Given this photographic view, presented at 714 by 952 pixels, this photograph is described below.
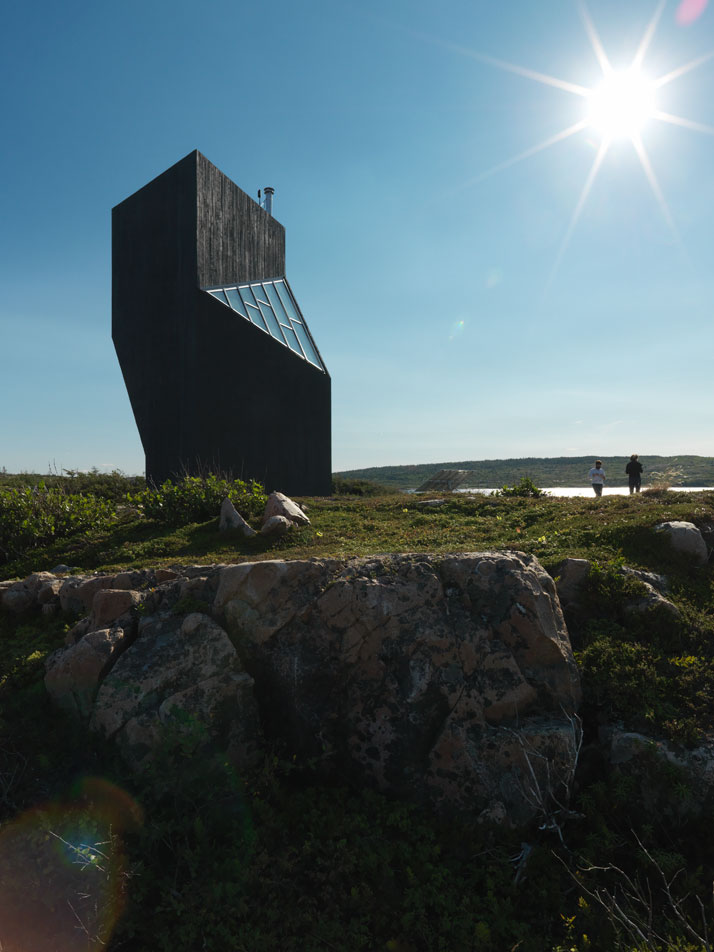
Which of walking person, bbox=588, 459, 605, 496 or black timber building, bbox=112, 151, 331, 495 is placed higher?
black timber building, bbox=112, 151, 331, 495

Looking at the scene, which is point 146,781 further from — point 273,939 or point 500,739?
point 500,739

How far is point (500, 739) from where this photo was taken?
412cm

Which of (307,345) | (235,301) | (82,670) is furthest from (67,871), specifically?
(307,345)

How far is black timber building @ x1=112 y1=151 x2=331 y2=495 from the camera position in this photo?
1452cm

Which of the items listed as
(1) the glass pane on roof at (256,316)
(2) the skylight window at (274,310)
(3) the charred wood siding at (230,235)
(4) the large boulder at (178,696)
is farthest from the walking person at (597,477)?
(4) the large boulder at (178,696)

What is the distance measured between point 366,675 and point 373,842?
110 centimetres

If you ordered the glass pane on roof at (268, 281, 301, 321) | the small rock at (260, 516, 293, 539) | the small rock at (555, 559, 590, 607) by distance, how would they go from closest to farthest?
the small rock at (555, 559, 590, 607) → the small rock at (260, 516, 293, 539) → the glass pane on roof at (268, 281, 301, 321)

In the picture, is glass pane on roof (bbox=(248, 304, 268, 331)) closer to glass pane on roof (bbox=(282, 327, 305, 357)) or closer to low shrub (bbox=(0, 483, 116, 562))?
glass pane on roof (bbox=(282, 327, 305, 357))

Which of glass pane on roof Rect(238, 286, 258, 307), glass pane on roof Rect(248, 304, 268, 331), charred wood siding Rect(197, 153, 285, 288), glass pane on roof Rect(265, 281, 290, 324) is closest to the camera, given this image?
charred wood siding Rect(197, 153, 285, 288)

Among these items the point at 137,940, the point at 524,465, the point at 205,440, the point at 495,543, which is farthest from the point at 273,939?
the point at 524,465

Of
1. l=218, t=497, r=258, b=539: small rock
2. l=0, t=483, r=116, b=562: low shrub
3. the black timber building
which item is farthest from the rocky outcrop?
the black timber building

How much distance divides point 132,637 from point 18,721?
1.02 metres

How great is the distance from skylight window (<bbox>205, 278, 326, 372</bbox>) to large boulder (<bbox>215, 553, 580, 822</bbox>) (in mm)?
12095

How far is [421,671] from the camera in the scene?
14.2 ft
